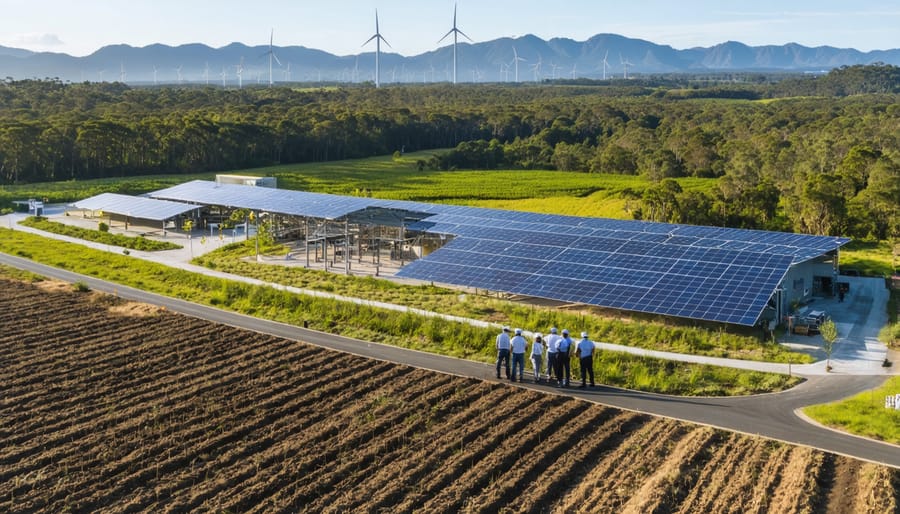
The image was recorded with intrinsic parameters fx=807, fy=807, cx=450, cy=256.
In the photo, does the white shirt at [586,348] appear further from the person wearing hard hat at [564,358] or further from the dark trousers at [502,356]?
the dark trousers at [502,356]

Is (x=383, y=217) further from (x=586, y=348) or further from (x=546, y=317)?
(x=586, y=348)

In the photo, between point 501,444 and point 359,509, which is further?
point 501,444

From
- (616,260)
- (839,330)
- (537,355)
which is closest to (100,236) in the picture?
(616,260)

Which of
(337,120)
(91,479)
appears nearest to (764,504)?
(91,479)

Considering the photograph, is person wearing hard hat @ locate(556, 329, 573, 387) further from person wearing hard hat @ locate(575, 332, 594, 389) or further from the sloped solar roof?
the sloped solar roof

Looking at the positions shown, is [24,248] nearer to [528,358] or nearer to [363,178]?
[528,358]
